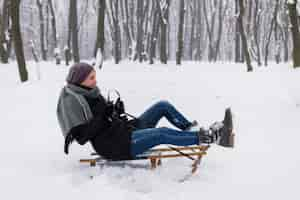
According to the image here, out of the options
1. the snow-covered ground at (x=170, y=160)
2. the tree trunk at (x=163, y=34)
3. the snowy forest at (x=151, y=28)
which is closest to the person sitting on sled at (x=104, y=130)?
the snow-covered ground at (x=170, y=160)

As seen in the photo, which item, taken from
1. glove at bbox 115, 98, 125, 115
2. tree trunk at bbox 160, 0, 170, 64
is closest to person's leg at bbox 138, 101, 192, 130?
glove at bbox 115, 98, 125, 115

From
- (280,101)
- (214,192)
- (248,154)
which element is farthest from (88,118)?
(280,101)

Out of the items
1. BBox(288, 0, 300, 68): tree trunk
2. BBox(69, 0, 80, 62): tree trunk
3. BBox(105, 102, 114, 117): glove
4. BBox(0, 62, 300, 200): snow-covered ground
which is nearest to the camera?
BBox(0, 62, 300, 200): snow-covered ground

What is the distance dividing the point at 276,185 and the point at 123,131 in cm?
168

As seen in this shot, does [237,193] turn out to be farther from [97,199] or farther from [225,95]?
[225,95]

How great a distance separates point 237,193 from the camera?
13.1 ft

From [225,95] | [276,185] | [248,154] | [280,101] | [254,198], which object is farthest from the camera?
[225,95]

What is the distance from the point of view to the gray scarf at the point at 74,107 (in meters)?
4.36

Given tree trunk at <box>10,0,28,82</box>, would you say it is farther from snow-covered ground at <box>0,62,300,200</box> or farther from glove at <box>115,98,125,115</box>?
glove at <box>115,98,125,115</box>

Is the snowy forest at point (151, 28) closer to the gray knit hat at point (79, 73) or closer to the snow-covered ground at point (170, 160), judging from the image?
the snow-covered ground at point (170, 160)

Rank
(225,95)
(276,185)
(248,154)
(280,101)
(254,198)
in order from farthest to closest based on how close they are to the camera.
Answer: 1. (225,95)
2. (280,101)
3. (248,154)
4. (276,185)
5. (254,198)

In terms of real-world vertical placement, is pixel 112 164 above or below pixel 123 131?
below

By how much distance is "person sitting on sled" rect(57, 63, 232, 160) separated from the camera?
4375 mm

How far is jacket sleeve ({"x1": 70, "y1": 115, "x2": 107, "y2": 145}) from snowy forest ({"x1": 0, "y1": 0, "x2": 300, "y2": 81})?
247 inches
